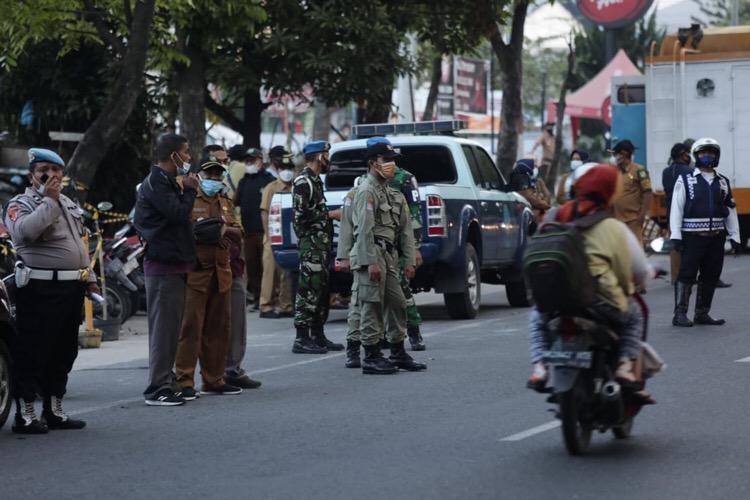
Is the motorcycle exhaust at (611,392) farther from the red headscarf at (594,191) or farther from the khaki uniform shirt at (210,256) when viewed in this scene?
the khaki uniform shirt at (210,256)

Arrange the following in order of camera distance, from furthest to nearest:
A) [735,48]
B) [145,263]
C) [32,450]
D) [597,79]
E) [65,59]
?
1. [597,79]
2. [735,48]
3. [65,59]
4. [145,263]
5. [32,450]

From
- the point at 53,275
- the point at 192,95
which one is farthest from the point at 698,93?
the point at 53,275

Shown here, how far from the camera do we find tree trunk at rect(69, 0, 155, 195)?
59.3ft

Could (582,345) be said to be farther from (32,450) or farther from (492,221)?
(492,221)

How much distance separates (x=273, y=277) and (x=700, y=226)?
5346 millimetres

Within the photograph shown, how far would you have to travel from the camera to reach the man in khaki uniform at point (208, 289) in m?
11.7

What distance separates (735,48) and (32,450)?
1784 centimetres

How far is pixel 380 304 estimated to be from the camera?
1294cm

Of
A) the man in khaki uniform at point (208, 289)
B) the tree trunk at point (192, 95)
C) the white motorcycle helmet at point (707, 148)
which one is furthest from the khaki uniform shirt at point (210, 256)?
the tree trunk at point (192, 95)

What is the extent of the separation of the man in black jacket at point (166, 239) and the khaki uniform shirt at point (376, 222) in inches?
74.6

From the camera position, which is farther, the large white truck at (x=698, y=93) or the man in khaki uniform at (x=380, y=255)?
the large white truck at (x=698, y=93)

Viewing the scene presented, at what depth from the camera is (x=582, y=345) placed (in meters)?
8.57

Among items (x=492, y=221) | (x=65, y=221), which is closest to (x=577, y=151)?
(x=492, y=221)

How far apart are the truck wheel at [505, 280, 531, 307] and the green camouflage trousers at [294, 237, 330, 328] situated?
547 cm
